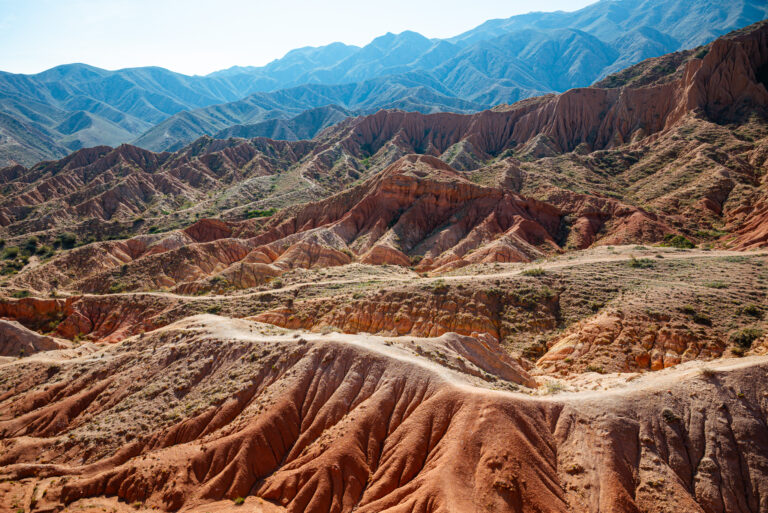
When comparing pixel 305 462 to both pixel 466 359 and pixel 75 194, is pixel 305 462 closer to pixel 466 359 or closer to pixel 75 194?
pixel 466 359

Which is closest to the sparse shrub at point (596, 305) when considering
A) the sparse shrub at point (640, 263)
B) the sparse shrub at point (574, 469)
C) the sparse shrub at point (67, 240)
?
the sparse shrub at point (640, 263)

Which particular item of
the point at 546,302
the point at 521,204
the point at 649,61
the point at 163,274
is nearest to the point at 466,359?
the point at 546,302

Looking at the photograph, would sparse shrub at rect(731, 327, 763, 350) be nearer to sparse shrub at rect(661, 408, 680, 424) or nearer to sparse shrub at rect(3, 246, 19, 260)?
sparse shrub at rect(661, 408, 680, 424)

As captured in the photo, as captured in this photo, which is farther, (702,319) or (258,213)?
→ (258,213)

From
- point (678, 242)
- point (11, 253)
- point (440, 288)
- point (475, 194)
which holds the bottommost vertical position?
point (678, 242)

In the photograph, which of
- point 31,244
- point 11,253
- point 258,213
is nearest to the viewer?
point 11,253

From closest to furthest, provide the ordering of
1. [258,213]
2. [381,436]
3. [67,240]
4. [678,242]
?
1. [381,436]
2. [678,242]
3. [67,240]
4. [258,213]

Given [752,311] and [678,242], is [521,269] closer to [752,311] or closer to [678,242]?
[752,311]

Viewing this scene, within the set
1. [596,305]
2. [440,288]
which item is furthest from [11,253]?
[596,305]
